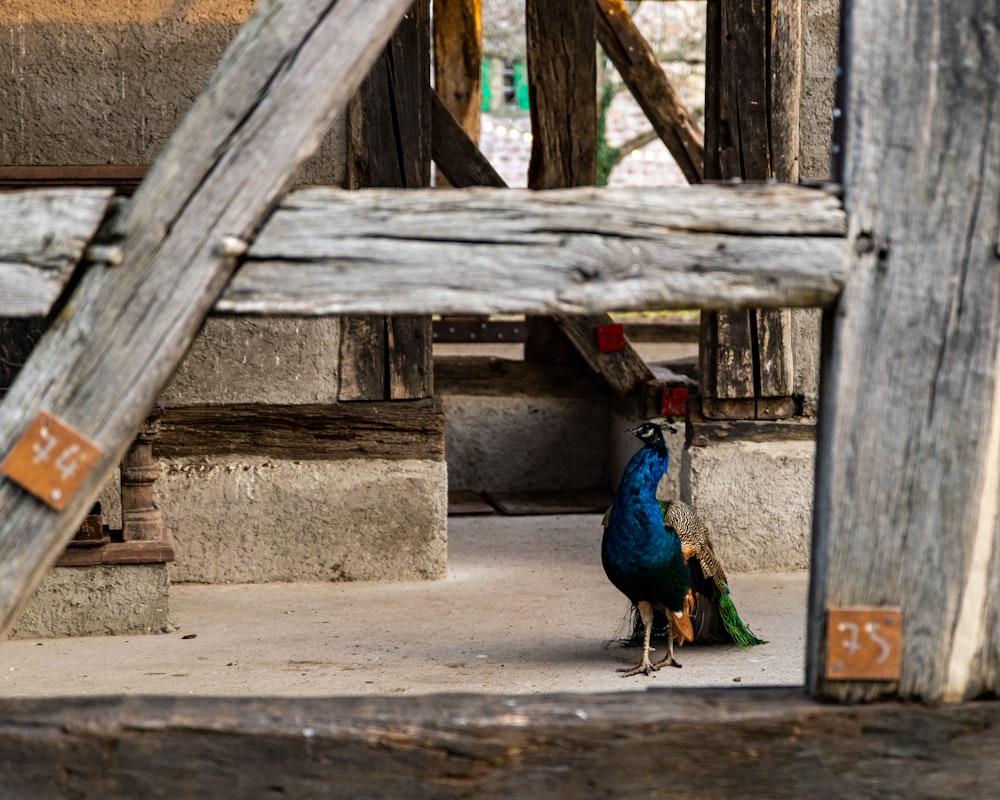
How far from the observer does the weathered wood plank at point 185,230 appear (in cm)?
197

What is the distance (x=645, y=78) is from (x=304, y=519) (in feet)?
10.5

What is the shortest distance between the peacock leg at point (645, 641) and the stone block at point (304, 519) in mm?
1474

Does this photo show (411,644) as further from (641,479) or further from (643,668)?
(641,479)

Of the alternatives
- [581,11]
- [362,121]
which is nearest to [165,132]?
[362,121]

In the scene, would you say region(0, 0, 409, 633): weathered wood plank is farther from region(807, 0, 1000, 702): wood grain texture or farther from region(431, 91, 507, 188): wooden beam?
region(431, 91, 507, 188): wooden beam

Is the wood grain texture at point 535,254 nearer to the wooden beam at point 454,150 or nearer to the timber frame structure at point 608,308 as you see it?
the timber frame structure at point 608,308

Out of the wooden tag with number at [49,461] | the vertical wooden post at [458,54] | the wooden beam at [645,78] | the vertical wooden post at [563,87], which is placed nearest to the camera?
the wooden tag with number at [49,461]

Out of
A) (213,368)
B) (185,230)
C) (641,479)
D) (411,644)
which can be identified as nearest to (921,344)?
(185,230)

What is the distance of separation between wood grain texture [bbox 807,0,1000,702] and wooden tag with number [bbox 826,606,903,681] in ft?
0.06

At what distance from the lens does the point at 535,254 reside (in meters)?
2.04

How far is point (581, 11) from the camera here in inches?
241

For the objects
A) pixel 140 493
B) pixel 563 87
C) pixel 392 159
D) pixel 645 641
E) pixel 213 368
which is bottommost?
pixel 645 641

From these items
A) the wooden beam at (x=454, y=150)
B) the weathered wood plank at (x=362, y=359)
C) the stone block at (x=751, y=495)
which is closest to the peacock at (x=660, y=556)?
the stone block at (x=751, y=495)

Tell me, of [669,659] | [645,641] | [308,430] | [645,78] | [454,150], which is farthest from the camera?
[645,78]
